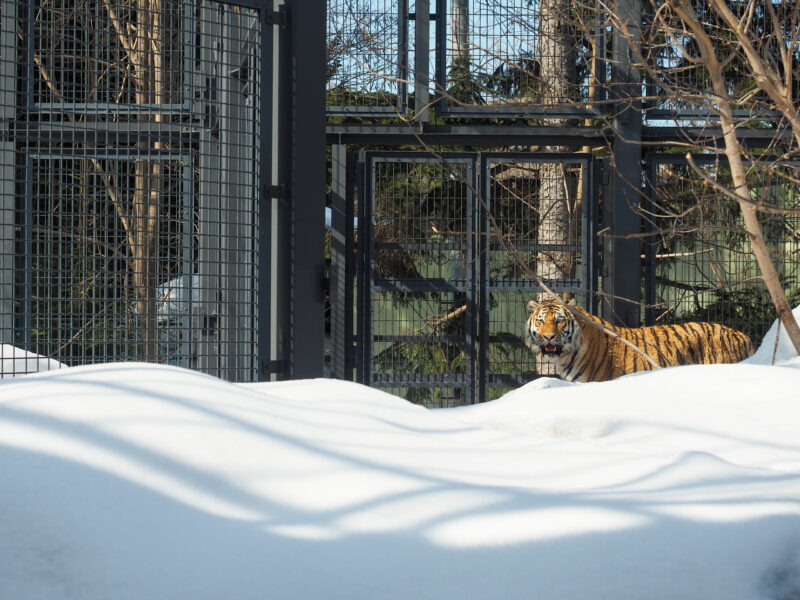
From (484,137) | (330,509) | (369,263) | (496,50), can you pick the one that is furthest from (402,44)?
(330,509)

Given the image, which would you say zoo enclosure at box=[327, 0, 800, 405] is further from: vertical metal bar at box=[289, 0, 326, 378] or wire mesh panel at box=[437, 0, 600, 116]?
vertical metal bar at box=[289, 0, 326, 378]

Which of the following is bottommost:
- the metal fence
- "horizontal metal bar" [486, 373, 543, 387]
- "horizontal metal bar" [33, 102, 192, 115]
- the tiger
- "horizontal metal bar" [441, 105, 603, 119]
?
"horizontal metal bar" [486, 373, 543, 387]

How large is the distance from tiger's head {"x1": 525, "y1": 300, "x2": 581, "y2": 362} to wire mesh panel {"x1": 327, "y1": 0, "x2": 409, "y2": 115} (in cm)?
176

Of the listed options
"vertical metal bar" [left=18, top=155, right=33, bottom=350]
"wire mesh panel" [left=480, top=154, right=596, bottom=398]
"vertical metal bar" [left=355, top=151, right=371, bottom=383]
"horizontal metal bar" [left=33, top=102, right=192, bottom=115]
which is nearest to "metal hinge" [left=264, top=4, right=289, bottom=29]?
"horizontal metal bar" [left=33, top=102, right=192, bottom=115]

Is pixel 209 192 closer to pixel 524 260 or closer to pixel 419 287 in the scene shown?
pixel 419 287

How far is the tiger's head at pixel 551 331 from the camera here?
19.3 ft

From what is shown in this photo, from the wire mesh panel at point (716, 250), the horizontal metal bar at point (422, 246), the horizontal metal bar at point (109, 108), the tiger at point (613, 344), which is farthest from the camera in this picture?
the tiger at point (613, 344)

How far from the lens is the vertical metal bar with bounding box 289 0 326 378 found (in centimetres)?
265

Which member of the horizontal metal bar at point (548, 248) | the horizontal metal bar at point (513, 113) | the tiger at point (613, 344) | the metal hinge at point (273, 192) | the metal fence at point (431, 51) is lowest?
the tiger at point (613, 344)

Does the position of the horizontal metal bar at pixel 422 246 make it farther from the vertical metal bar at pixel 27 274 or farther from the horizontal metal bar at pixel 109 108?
the vertical metal bar at pixel 27 274

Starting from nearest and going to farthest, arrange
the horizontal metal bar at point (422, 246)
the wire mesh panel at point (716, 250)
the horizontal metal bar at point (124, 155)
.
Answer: the horizontal metal bar at point (124, 155), the wire mesh panel at point (716, 250), the horizontal metal bar at point (422, 246)

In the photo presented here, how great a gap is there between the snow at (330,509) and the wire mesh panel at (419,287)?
4066mm

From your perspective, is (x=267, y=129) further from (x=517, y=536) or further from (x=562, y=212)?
→ (x=562, y=212)

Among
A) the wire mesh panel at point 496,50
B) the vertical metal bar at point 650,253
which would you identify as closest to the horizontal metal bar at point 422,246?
the wire mesh panel at point 496,50
